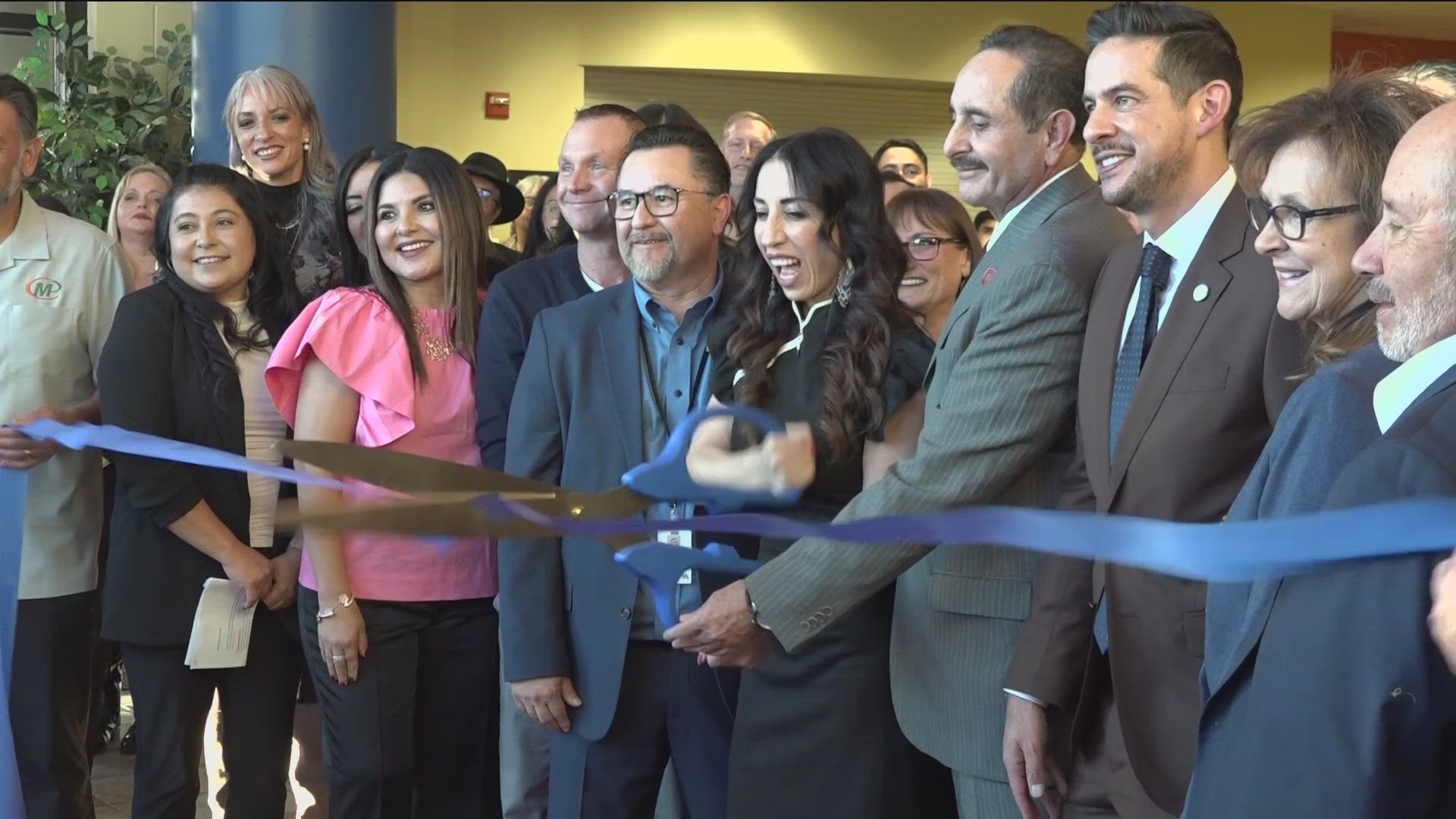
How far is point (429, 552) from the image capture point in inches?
115

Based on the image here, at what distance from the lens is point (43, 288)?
3205 mm

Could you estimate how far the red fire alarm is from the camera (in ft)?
30.8

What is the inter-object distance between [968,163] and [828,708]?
2.94ft

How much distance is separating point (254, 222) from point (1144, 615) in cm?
202

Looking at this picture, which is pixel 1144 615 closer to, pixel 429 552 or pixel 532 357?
pixel 532 357

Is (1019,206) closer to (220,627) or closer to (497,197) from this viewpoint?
(220,627)

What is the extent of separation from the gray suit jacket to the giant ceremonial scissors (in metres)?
0.24

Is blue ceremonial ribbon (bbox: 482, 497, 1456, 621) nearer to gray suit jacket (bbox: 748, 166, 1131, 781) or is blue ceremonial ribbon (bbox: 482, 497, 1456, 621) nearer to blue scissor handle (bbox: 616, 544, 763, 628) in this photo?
blue scissor handle (bbox: 616, 544, 763, 628)

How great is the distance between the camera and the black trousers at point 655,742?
2668 mm

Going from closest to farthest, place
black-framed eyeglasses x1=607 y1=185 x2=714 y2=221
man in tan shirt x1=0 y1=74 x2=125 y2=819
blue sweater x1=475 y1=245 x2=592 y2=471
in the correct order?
black-framed eyeglasses x1=607 y1=185 x2=714 y2=221 < blue sweater x1=475 y1=245 x2=592 y2=471 < man in tan shirt x1=0 y1=74 x2=125 y2=819

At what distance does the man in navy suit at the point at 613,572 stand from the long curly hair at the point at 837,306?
0.18 meters

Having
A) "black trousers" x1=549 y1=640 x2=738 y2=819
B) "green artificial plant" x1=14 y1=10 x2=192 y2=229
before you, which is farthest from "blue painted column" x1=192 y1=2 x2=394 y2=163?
"green artificial plant" x1=14 y1=10 x2=192 y2=229

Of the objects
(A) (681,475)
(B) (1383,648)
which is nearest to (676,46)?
(A) (681,475)

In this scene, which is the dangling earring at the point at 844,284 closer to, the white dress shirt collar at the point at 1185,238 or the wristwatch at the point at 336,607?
the white dress shirt collar at the point at 1185,238
